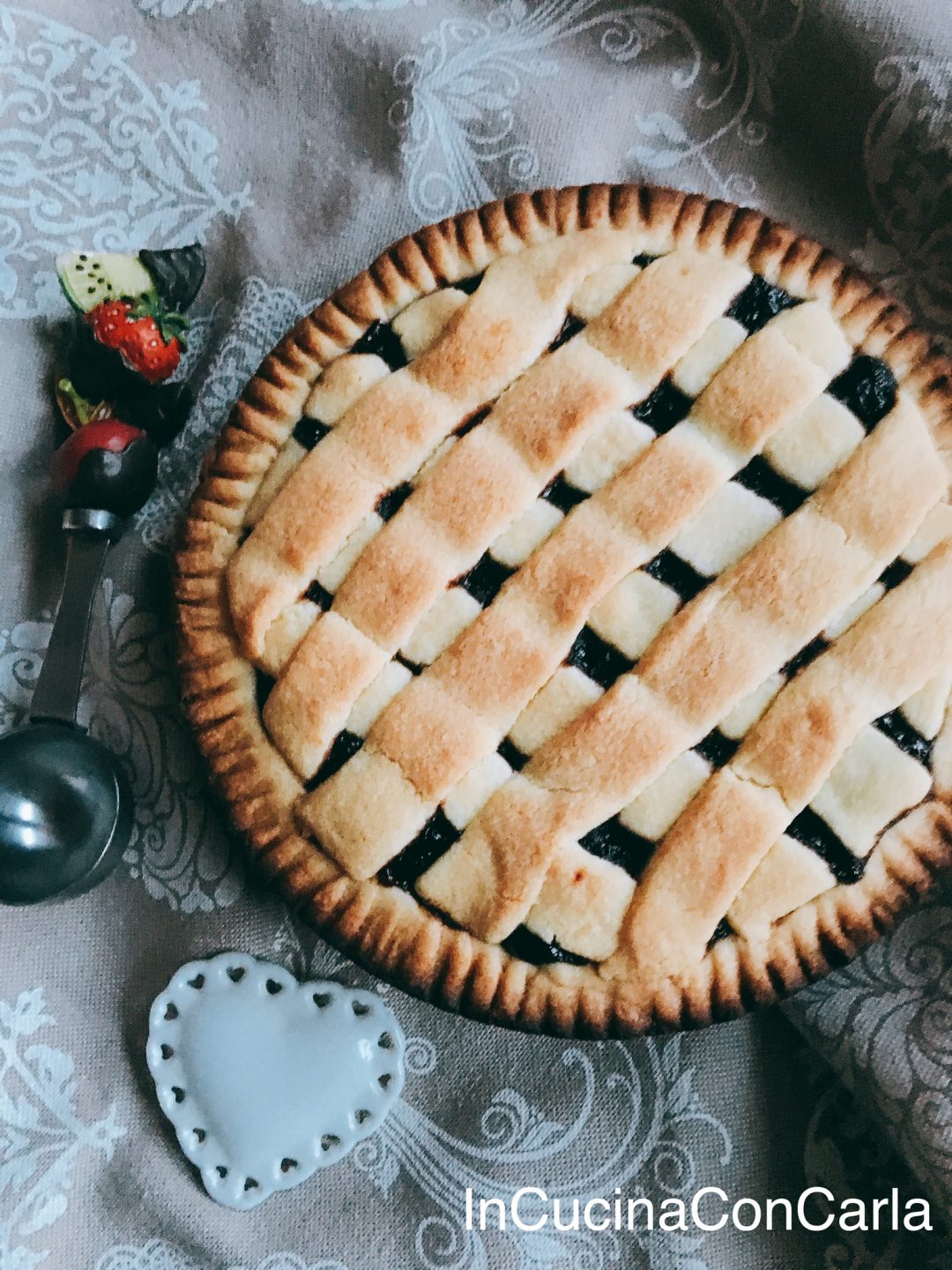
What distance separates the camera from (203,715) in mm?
1002

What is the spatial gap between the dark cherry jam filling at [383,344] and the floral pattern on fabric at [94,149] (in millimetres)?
294

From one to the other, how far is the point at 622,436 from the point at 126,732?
0.61 metres

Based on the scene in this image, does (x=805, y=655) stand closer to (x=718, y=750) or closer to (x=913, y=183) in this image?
(x=718, y=750)

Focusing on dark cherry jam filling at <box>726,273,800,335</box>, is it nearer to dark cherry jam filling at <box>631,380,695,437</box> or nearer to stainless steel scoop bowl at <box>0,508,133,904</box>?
dark cherry jam filling at <box>631,380,695,437</box>

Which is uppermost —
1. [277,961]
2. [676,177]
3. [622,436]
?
[676,177]

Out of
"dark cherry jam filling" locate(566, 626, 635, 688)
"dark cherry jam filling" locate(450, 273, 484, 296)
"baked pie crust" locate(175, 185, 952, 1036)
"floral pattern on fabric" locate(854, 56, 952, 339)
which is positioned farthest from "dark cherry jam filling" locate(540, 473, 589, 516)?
"floral pattern on fabric" locate(854, 56, 952, 339)

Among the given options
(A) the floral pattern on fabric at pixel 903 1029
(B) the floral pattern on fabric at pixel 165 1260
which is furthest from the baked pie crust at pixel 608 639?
(B) the floral pattern on fabric at pixel 165 1260

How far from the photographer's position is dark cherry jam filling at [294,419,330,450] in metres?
1.02

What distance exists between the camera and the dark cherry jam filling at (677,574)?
938mm

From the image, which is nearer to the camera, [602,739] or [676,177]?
[602,739]

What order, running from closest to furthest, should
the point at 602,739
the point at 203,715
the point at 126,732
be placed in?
1. the point at 602,739
2. the point at 203,715
3. the point at 126,732

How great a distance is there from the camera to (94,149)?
1.20m

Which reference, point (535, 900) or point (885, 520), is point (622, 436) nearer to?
point (885, 520)

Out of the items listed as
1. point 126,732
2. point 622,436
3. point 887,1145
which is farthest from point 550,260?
point 887,1145
